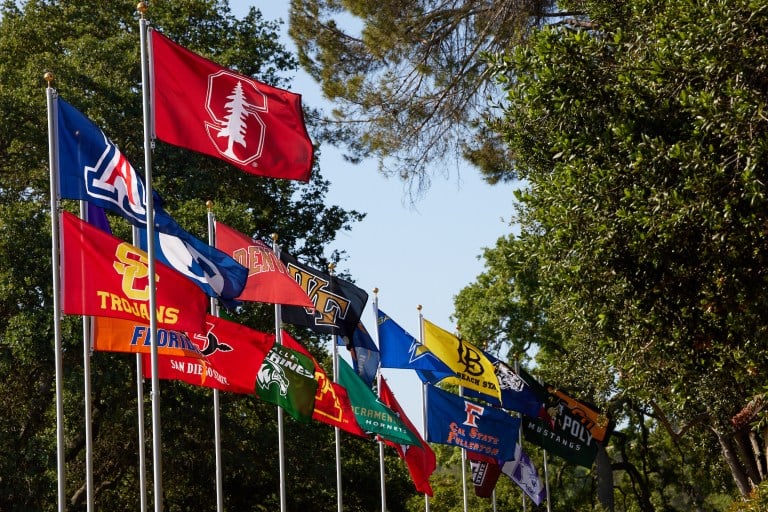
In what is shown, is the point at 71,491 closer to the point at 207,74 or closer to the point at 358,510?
the point at 358,510

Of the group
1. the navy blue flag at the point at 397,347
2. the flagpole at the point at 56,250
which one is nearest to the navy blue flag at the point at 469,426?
the navy blue flag at the point at 397,347

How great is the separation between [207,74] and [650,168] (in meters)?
5.13

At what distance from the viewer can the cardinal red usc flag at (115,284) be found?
12984 millimetres

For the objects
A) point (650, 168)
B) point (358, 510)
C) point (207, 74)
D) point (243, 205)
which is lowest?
point (358, 510)

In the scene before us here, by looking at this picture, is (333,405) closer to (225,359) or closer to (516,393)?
(225,359)

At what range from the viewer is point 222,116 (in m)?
13.3

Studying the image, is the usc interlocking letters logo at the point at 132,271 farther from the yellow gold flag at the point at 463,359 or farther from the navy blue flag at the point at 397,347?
the yellow gold flag at the point at 463,359

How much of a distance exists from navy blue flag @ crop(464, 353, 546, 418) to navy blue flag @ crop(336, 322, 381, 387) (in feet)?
17.3

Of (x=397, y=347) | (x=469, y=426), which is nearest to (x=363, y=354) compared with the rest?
(x=397, y=347)

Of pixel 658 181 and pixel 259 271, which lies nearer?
pixel 658 181

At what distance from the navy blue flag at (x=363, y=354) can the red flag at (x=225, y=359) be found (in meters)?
4.87

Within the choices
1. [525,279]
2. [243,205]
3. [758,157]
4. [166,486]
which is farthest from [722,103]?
[525,279]

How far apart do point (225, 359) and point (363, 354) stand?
19.3 ft

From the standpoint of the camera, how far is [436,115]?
2428 centimetres
